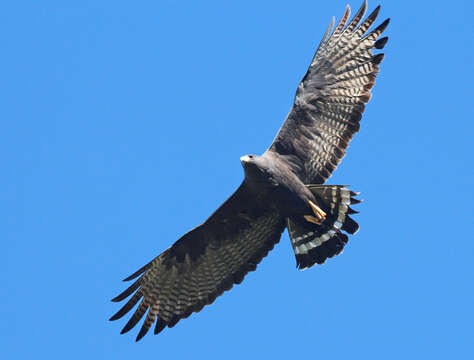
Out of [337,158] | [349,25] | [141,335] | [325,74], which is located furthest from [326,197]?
[141,335]

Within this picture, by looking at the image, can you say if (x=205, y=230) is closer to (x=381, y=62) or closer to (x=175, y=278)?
(x=175, y=278)

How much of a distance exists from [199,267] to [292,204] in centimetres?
211

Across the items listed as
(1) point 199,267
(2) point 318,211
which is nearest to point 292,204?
(2) point 318,211

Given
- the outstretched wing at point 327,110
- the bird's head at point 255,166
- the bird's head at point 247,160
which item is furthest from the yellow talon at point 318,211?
the bird's head at point 247,160

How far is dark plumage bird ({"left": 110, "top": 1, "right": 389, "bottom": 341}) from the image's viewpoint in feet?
38.7

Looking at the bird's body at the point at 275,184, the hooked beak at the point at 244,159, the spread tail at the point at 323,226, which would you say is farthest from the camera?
the spread tail at the point at 323,226

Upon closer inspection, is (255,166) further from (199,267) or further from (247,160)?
(199,267)

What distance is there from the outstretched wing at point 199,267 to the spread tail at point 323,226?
53cm

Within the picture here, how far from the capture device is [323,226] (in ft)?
39.6

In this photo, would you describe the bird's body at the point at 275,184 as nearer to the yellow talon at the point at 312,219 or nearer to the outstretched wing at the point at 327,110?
the yellow talon at the point at 312,219

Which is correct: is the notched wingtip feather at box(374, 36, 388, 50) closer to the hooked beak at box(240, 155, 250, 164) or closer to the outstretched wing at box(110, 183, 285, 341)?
the hooked beak at box(240, 155, 250, 164)

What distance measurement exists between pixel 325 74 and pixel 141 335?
197 inches

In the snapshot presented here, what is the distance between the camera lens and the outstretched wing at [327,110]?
40.2 feet

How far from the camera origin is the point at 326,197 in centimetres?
1180
